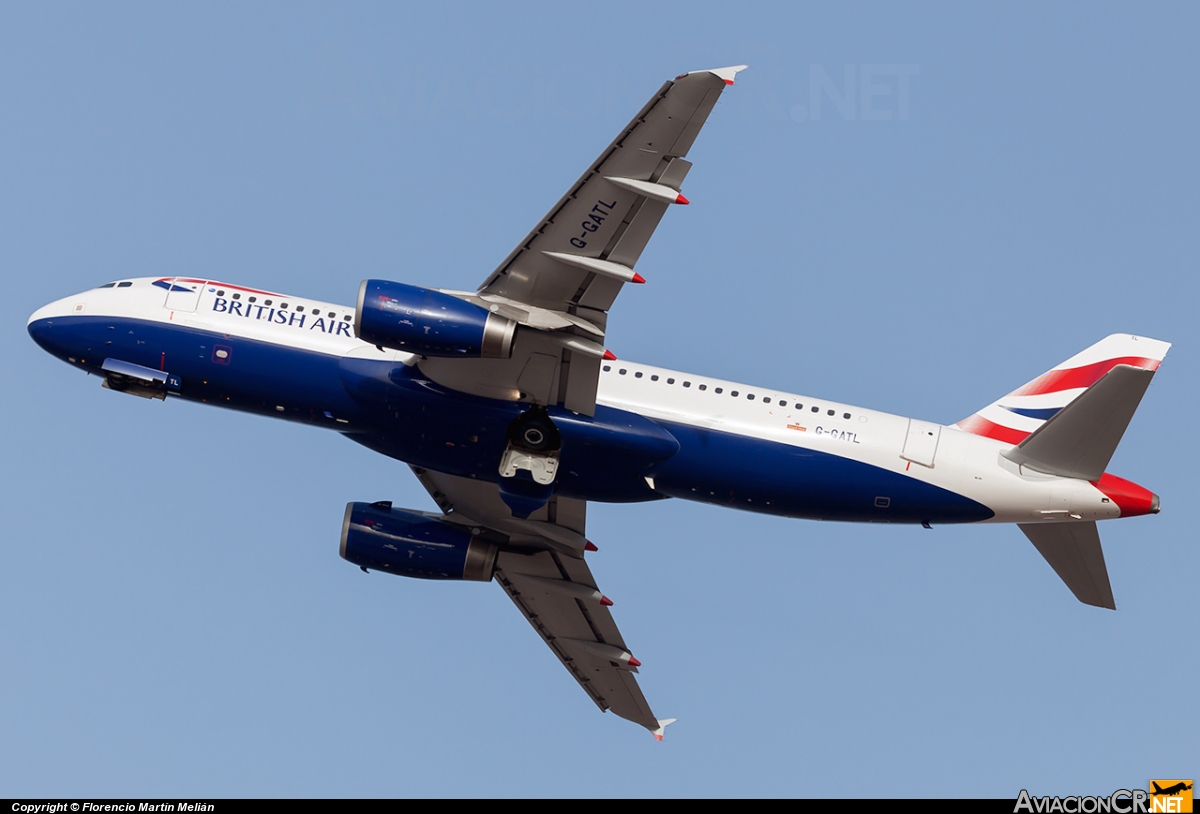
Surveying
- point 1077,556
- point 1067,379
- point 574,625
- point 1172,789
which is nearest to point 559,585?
point 574,625

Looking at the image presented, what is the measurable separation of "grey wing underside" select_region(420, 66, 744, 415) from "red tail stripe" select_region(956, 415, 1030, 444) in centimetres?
1113

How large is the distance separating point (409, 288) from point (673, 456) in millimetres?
8418

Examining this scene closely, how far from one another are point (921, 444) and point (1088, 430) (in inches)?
170

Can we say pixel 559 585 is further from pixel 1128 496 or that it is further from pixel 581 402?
pixel 1128 496

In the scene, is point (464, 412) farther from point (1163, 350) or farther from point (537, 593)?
point (1163, 350)

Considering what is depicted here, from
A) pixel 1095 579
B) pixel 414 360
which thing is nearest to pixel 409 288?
pixel 414 360

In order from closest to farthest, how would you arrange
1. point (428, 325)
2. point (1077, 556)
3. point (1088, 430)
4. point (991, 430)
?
1. point (428, 325)
2. point (1088, 430)
3. point (1077, 556)
4. point (991, 430)

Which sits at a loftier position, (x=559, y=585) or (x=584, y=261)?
(x=584, y=261)

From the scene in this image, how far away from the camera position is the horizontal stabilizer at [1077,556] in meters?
37.0

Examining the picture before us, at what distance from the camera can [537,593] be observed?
145 feet

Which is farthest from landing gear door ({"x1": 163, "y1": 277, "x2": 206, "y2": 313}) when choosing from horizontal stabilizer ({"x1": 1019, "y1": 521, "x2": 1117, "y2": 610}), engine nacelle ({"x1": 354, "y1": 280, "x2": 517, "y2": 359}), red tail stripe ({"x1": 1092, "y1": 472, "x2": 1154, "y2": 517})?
red tail stripe ({"x1": 1092, "y1": 472, "x2": 1154, "y2": 517})

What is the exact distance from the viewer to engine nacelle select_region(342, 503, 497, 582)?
41875 mm

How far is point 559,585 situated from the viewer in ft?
144

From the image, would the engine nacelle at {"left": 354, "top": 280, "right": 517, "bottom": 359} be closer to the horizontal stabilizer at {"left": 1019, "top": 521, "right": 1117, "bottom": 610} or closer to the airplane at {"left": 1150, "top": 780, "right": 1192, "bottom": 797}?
the horizontal stabilizer at {"left": 1019, "top": 521, "right": 1117, "bottom": 610}
